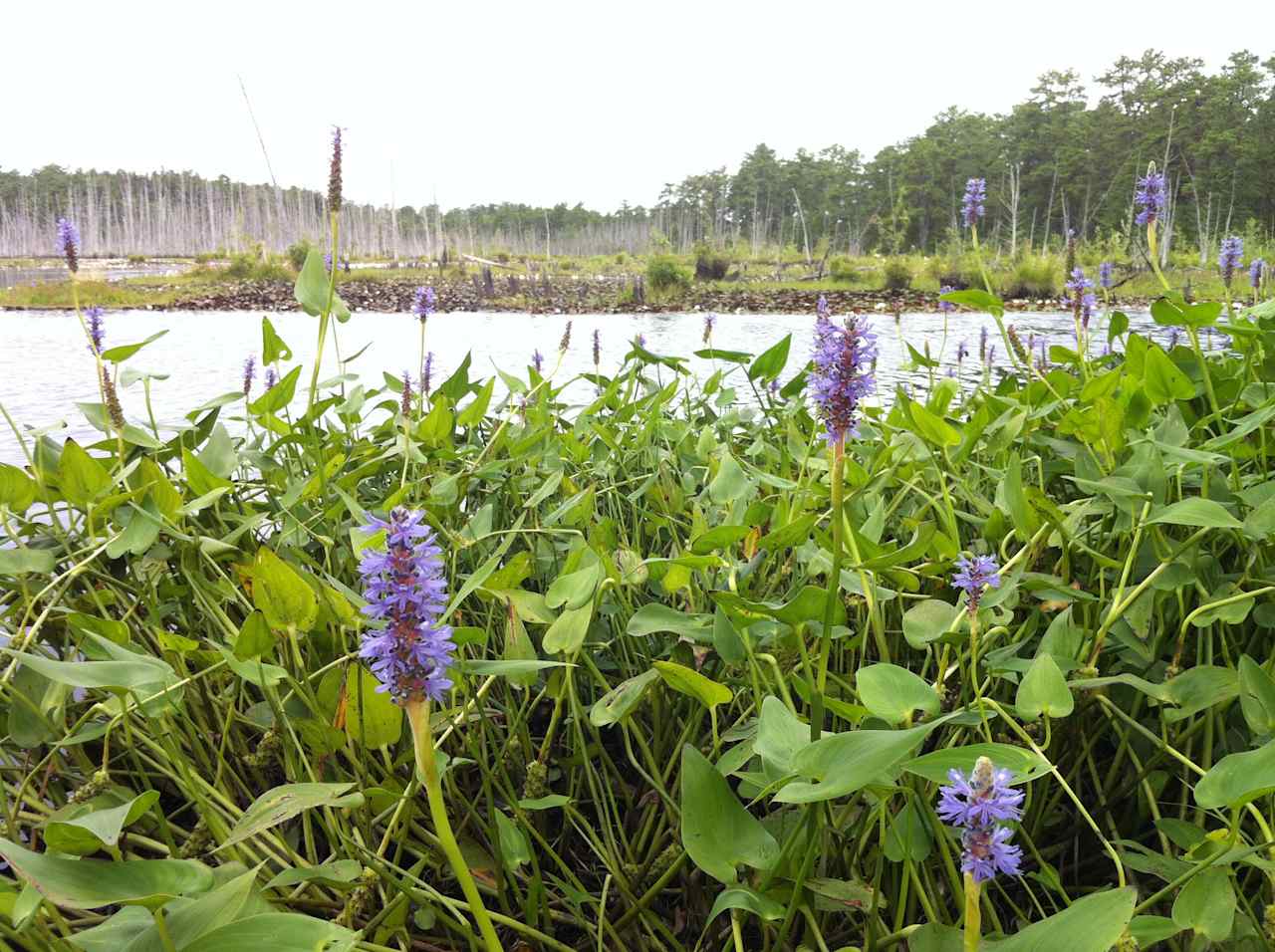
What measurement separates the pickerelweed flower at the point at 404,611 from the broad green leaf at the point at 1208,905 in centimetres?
40

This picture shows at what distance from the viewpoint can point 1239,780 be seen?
42 centimetres

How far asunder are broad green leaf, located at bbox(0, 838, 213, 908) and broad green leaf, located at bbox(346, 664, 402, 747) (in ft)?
0.49

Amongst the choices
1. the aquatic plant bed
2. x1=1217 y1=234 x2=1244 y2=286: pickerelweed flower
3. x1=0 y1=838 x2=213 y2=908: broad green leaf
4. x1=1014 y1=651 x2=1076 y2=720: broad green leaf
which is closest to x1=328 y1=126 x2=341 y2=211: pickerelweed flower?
the aquatic plant bed

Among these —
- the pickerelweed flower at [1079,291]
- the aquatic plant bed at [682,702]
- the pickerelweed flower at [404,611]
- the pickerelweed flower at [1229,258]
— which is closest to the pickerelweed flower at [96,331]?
the aquatic plant bed at [682,702]

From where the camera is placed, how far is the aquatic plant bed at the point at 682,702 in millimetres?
436

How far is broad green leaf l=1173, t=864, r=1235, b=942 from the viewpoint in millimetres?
448

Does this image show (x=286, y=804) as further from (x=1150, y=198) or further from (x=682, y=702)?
(x=1150, y=198)

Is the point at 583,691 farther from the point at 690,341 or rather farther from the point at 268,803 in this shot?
the point at 690,341

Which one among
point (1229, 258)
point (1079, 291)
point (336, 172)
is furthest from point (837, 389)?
point (1229, 258)

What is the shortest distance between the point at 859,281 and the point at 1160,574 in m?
18.4

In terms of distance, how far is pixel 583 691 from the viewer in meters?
0.88

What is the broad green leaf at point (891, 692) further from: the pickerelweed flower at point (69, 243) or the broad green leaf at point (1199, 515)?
the pickerelweed flower at point (69, 243)

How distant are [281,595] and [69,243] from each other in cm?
82

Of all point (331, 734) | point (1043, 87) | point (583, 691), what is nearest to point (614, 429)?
point (583, 691)
